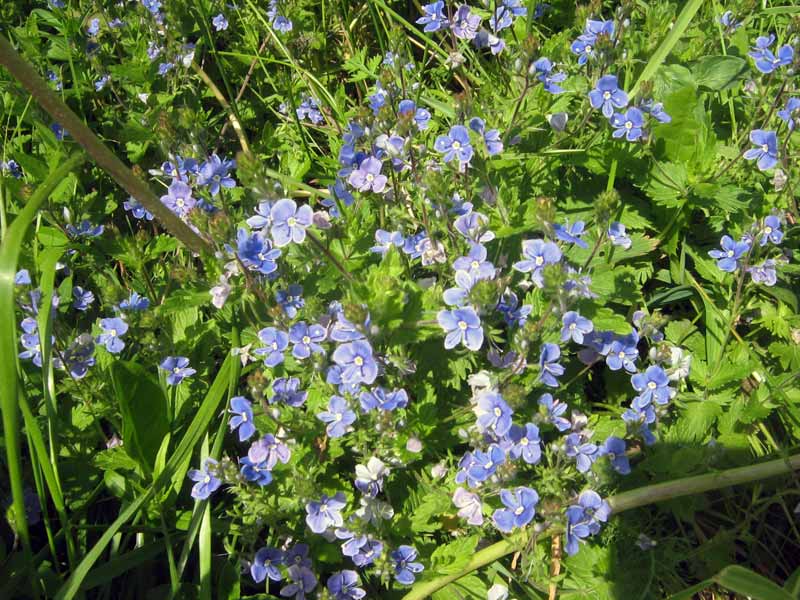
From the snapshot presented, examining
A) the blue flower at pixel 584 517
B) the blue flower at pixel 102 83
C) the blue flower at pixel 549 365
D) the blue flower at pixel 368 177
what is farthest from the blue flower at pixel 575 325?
the blue flower at pixel 102 83

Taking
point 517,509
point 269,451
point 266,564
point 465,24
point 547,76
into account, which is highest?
point 465,24

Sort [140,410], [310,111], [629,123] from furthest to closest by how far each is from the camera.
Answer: [310,111] < [629,123] < [140,410]

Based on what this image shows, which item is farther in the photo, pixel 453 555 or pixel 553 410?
pixel 453 555

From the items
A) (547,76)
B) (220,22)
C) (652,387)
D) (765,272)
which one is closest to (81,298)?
(220,22)

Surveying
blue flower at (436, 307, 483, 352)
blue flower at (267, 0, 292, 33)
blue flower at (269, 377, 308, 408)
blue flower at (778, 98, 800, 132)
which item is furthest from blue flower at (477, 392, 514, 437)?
blue flower at (267, 0, 292, 33)

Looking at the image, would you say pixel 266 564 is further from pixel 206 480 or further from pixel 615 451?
pixel 615 451

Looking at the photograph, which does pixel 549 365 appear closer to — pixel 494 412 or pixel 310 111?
pixel 494 412

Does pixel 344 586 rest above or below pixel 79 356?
below

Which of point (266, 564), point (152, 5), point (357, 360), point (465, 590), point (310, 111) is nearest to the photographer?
point (357, 360)
